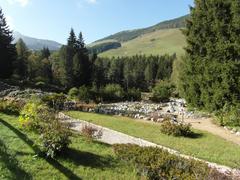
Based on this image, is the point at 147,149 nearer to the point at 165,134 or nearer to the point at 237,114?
the point at 165,134

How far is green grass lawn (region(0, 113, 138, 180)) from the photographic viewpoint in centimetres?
→ 1070

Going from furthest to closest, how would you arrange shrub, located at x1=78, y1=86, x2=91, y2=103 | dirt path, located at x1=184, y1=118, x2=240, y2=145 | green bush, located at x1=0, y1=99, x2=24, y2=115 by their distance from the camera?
1. shrub, located at x1=78, y1=86, x2=91, y2=103
2. green bush, located at x1=0, y1=99, x2=24, y2=115
3. dirt path, located at x1=184, y1=118, x2=240, y2=145

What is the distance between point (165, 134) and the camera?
65.9 feet

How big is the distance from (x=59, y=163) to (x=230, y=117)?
51.4 feet

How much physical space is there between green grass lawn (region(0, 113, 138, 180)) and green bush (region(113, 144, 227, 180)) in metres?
0.40

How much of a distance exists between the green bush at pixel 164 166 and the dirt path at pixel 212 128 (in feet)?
26.0

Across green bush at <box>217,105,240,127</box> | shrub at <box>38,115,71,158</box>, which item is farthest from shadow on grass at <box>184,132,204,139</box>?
shrub at <box>38,115,71,158</box>

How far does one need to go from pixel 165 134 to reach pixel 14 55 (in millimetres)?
44839

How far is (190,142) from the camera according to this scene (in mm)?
18328

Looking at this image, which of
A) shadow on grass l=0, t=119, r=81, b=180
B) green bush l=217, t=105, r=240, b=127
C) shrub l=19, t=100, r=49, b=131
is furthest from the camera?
green bush l=217, t=105, r=240, b=127

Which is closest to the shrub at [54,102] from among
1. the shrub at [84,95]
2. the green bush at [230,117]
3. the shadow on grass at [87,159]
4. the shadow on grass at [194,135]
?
the shrub at [84,95]

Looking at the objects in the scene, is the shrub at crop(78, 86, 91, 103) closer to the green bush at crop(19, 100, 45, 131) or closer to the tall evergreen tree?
the tall evergreen tree

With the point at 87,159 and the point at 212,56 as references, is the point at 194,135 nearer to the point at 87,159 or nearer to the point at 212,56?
the point at 87,159

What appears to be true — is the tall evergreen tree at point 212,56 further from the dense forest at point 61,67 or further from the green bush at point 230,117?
the dense forest at point 61,67
